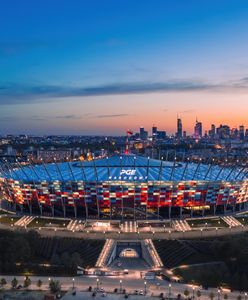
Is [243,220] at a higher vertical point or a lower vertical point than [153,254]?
higher

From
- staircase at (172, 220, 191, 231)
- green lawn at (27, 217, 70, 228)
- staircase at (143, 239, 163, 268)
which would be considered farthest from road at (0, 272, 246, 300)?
green lawn at (27, 217, 70, 228)

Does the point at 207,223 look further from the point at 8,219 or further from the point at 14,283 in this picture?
the point at 14,283

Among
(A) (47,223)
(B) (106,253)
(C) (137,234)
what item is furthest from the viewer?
(A) (47,223)

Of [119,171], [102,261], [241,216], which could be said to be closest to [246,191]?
[241,216]

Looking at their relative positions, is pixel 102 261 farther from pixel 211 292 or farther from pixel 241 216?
pixel 241 216

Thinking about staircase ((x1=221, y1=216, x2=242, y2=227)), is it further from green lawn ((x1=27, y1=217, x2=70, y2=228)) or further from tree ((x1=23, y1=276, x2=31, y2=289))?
tree ((x1=23, y1=276, x2=31, y2=289))

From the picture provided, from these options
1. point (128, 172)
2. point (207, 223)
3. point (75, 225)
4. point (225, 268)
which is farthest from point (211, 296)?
point (128, 172)
